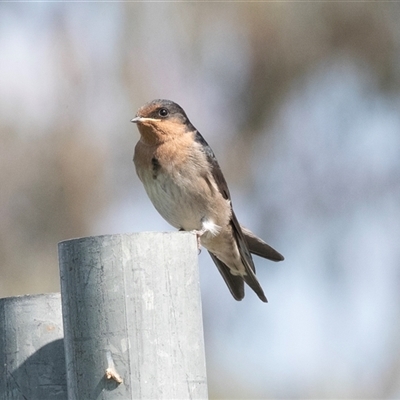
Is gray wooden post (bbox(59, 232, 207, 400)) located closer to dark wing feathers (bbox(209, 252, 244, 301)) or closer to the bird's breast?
the bird's breast

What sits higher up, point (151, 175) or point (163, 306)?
point (151, 175)

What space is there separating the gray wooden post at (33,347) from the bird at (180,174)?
1.93 metres

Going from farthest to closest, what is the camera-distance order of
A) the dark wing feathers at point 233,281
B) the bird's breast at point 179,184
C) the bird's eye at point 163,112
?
the dark wing feathers at point 233,281 < the bird's eye at point 163,112 < the bird's breast at point 179,184

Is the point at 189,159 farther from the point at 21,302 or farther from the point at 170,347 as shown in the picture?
the point at 170,347

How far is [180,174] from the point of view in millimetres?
5195

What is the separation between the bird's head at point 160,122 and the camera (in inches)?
207

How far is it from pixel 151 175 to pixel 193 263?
88.6 inches

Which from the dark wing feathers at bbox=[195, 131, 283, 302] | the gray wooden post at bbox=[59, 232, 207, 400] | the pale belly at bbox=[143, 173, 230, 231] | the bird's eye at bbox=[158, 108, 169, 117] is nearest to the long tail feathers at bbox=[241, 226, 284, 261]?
the dark wing feathers at bbox=[195, 131, 283, 302]

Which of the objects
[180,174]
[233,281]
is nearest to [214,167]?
[180,174]

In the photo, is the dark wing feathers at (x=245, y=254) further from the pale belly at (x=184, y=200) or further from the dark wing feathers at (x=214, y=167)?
the pale belly at (x=184, y=200)

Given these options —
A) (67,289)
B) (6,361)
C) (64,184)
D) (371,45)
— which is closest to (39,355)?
(6,361)

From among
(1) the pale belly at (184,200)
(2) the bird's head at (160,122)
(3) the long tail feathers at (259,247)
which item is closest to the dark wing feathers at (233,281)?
(3) the long tail feathers at (259,247)

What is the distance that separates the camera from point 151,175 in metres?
5.17

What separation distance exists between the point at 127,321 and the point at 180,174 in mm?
2431
